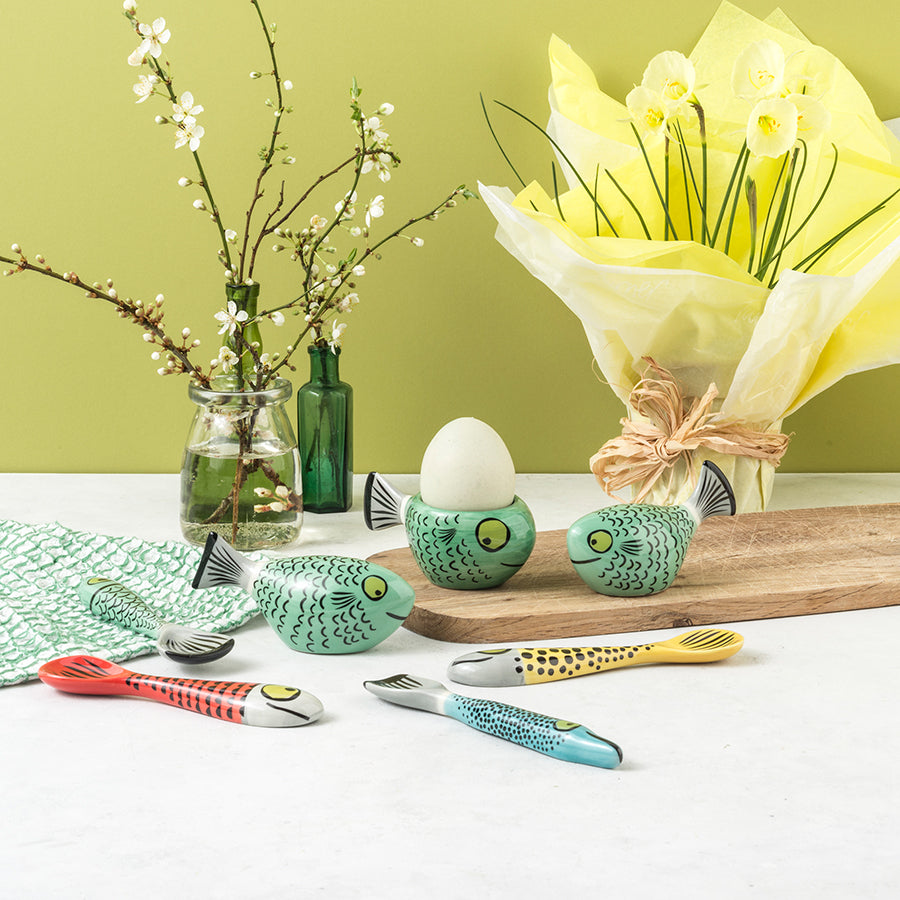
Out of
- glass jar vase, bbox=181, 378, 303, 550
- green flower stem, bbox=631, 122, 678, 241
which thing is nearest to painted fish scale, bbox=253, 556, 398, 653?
glass jar vase, bbox=181, 378, 303, 550

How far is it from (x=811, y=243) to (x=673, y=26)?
12.0 inches

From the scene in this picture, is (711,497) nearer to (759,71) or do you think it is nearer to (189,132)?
(759,71)

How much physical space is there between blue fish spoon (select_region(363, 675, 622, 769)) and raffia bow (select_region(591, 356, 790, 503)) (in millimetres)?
398

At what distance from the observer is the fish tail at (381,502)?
822 mm

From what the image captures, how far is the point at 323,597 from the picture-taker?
2.26 ft

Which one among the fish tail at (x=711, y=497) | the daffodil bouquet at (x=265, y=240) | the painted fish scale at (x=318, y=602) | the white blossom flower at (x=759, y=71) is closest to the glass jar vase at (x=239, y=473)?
the daffodil bouquet at (x=265, y=240)

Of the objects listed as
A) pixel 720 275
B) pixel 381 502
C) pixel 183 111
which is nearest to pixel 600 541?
pixel 381 502

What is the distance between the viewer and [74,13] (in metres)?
1.11

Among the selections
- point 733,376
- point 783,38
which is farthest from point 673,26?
point 733,376

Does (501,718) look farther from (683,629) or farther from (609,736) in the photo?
(683,629)

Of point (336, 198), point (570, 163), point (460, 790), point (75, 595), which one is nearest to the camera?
point (460, 790)

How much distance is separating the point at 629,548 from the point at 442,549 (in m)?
0.13

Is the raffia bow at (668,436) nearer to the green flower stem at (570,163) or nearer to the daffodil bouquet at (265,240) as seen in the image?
the green flower stem at (570,163)

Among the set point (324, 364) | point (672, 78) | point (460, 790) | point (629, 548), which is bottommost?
point (460, 790)
